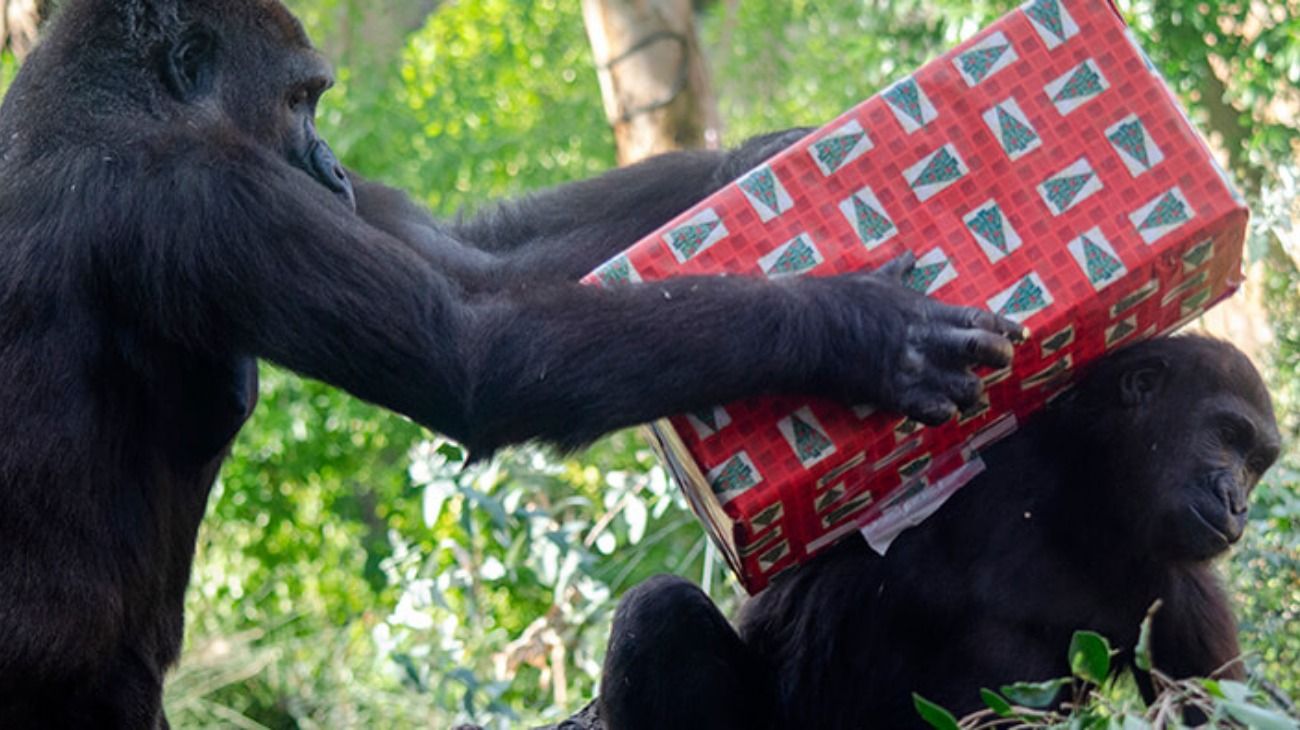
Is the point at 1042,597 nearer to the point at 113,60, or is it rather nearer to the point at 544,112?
the point at 113,60

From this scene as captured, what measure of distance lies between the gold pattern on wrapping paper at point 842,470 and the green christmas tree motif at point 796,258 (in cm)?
36

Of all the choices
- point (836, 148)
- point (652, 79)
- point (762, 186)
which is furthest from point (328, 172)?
point (652, 79)

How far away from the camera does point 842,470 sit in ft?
10.1

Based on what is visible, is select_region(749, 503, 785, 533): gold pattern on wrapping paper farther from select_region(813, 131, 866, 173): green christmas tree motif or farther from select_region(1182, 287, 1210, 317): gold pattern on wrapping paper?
select_region(1182, 287, 1210, 317): gold pattern on wrapping paper

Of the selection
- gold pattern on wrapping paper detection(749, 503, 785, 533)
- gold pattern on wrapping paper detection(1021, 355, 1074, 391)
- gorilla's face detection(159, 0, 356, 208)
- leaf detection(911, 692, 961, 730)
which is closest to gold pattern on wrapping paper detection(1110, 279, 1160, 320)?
gold pattern on wrapping paper detection(1021, 355, 1074, 391)

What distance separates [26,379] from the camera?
120 inches

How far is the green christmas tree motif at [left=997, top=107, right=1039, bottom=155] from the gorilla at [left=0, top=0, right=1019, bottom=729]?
1.07ft

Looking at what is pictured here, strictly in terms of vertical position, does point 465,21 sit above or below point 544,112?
above

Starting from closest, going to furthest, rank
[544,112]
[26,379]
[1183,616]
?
1. [26,379]
2. [1183,616]
3. [544,112]

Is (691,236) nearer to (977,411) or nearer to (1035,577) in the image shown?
(977,411)

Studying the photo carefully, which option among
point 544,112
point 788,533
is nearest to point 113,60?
point 788,533

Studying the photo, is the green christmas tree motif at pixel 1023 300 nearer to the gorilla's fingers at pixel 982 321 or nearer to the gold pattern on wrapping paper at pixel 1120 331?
the gorilla's fingers at pixel 982 321

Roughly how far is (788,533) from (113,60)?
5.06 ft

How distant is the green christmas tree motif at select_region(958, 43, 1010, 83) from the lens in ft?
10.3
